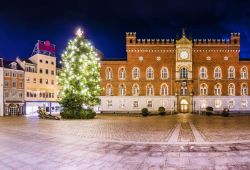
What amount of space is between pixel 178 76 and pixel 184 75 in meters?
1.36

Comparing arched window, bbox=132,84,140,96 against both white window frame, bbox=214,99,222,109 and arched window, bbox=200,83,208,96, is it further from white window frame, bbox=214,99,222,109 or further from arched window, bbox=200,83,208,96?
white window frame, bbox=214,99,222,109

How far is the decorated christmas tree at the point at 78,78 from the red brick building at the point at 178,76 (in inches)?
999

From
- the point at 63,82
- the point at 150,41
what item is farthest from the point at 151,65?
the point at 63,82

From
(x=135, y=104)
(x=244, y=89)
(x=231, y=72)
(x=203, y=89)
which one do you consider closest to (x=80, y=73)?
(x=135, y=104)

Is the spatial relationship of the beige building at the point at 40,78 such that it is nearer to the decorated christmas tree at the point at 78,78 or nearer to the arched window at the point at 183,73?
the decorated christmas tree at the point at 78,78

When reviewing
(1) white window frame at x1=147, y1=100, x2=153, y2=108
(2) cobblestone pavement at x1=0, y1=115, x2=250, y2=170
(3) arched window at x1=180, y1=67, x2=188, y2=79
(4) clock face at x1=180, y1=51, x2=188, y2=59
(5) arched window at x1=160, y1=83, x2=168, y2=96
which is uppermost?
(4) clock face at x1=180, y1=51, x2=188, y2=59

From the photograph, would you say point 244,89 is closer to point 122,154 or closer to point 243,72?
point 243,72

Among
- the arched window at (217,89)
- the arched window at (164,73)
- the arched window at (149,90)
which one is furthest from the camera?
the arched window at (149,90)

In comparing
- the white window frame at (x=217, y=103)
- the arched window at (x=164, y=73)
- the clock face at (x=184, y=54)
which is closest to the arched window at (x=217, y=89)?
the white window frame at (x=217, y=103)

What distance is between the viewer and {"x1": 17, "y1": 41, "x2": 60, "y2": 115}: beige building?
66.2 metres

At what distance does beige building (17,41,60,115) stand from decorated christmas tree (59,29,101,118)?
1232 inches

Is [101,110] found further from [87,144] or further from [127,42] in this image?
[87,144]

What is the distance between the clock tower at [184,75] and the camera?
6256 centimetres

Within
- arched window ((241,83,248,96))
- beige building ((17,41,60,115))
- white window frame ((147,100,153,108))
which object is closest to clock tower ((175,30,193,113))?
white window frame ((147,100,153,108))
